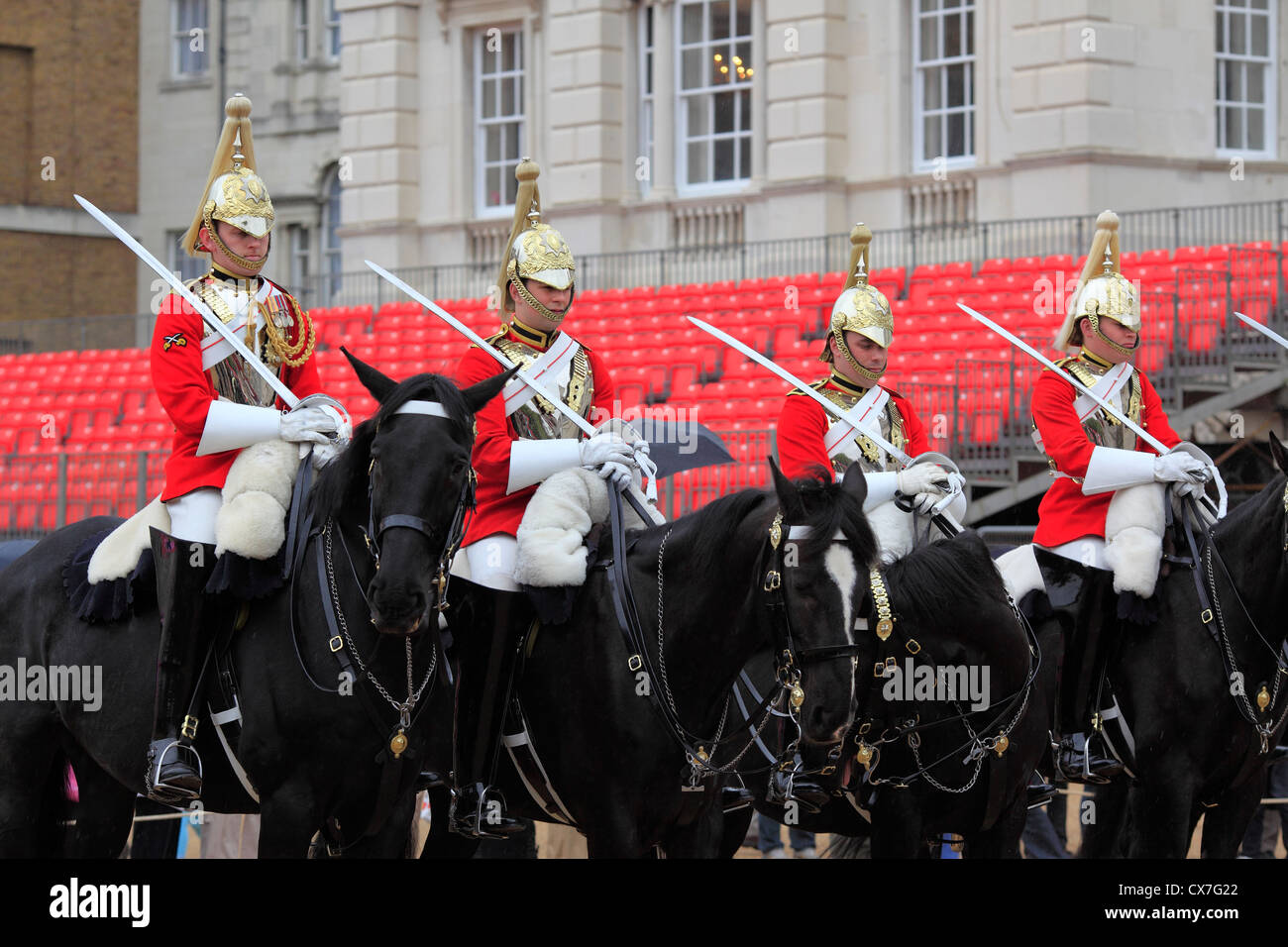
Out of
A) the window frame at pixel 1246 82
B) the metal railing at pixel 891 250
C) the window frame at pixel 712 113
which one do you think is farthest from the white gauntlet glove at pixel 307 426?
the window frame at pixel 712 113

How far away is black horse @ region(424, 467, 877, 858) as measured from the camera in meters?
6.64

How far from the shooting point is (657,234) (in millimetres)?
26766

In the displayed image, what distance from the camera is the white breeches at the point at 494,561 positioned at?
756 centimetres

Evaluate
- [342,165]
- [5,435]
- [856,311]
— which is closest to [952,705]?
[856,311]

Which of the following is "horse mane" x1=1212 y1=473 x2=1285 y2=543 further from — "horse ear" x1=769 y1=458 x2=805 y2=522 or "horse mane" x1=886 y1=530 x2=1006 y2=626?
"horse ear" x1=769 y1=458 x2=805 y2=522

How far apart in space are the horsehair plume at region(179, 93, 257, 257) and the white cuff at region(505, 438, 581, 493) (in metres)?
1.41

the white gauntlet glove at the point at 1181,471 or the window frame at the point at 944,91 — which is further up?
the window frame at the point at 944,91

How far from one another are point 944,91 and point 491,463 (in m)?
17.6

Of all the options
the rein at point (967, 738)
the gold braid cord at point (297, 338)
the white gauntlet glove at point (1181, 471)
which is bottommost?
the rein at point (967, 738)

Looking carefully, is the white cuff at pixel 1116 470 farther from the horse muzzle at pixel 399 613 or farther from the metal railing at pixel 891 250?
the metal railing at pixel 891 250

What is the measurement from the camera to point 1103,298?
906 cm

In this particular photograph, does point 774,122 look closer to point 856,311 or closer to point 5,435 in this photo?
point 5,435

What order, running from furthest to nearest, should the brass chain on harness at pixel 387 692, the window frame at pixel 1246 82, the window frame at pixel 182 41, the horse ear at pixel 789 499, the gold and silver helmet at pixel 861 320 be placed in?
1. the window frame at pixel 182 41
2. the window frame at pixel 1246 82
3. the gold and silver helmet at pixel 861 320
4. the brass chain on harness at pixel 387 692
5. the horse ear at pixel 789 499

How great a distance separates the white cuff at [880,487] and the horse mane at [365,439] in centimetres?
173
